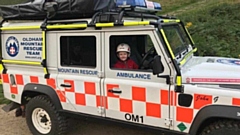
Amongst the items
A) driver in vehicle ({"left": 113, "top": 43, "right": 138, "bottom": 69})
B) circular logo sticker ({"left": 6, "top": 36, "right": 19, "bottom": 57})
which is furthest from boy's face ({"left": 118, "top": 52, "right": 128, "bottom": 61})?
circular logo sticker ({"left": 6, "top": 36, "right": 19, "bottom": 57})

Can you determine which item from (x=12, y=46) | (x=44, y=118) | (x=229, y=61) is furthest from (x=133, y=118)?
(x=12, y=46)

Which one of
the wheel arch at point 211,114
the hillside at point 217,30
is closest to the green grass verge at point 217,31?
the hillside at point 217,30

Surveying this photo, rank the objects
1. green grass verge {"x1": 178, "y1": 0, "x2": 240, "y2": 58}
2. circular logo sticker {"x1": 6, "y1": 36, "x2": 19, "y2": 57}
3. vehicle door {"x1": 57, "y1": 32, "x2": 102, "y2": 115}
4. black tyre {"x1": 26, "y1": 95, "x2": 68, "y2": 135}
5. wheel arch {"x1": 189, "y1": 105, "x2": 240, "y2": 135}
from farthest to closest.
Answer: green grass verge {"x1": 178, "y1": 0, "x2": 240, "y2": 58} → circular logo sticker {"x1": 6, "y1": 36, "x2": 19, "y2": 57} → black tyre {"x1": 26, "y1": 95, "x2": 68, "y2": 135} → vehicle door {"x1": 57, "y1": 32, "x2": 102, "y2": 115} → wheel arch {"x1": 189, "y1": 105, "x2": 240, "y2": 135}

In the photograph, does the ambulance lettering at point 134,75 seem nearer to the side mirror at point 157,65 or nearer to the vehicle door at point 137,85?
the vehicle door at point 137,85

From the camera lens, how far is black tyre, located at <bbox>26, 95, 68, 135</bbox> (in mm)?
4559

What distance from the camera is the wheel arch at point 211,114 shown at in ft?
10.3

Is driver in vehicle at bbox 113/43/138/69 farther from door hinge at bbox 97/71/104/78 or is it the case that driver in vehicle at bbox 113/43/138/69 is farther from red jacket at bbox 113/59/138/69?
door hinge at bbox 97/71/104/78

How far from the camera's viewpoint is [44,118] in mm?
4773

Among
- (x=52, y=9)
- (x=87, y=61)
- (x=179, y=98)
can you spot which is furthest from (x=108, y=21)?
(x=179, y=98)

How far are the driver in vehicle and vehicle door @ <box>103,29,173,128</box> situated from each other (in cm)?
4

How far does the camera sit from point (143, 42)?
12.6ft

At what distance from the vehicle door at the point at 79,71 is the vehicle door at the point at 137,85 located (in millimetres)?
170

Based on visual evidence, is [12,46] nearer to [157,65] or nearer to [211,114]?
[157,65]

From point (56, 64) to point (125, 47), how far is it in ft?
3.72
